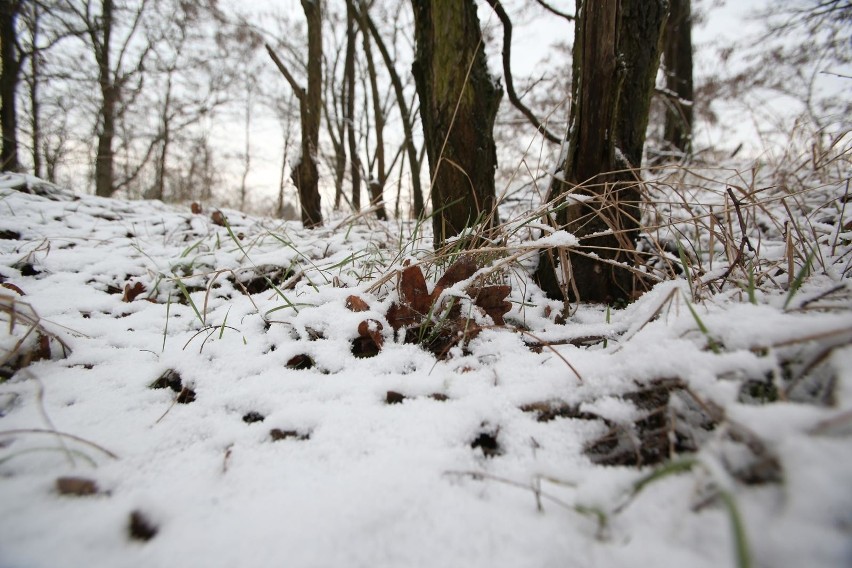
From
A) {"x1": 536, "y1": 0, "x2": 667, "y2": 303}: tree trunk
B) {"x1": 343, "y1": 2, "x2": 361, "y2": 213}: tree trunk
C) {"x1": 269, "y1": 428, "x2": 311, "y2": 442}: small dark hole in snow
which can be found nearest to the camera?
{"x1": 269, "y1": 428, "x2": 311, "y2": 442}: small dark hole in snow

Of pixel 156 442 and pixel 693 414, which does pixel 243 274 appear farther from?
pixel 693 414

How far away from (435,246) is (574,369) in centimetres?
101

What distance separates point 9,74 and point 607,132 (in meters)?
8.57

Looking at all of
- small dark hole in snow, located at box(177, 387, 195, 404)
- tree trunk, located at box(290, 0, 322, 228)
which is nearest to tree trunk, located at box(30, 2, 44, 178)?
tree trunk, located at box(290, 0, 322, 228)

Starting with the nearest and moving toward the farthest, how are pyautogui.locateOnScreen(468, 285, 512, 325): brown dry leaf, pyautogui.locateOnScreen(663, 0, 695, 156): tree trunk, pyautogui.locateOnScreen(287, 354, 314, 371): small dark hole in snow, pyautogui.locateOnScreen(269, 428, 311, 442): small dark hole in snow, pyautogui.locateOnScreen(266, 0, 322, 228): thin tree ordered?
pyautogui.locateOnScreen(269, 428, 311, 442): small dark hole in snow, pyautogui.locateOnScreen(287, 354, 314, 371): small dark hole in snow, pyautogui.locateOnScreen(468, 285, 512, 325): brown dry leaf, pyautogui.locateOnScreen(266, 0, 322, 228): thin tree, pyautogui.locateOnScreen(663, 0, 695, 156): tree trunk

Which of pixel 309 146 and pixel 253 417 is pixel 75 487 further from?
pixel 309 146

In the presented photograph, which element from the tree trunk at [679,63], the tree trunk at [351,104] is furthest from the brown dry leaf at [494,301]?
the tree trunk at [351,104]

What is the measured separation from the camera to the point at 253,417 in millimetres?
696

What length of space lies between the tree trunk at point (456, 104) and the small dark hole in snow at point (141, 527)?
1.27m

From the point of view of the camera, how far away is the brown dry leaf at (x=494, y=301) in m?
1.00

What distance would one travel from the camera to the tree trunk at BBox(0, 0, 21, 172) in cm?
Result: 529

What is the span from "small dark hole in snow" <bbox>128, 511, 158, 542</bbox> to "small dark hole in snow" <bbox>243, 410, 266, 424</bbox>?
0.23m

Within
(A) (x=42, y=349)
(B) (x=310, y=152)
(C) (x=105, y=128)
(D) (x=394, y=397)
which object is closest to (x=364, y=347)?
(D) (x=394, y=397)

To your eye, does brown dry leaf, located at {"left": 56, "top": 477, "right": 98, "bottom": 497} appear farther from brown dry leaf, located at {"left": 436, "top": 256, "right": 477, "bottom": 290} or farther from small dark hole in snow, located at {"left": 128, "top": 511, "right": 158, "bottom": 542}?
brown dry leaf, located at {"left": 436, "top": 256, "right": 477, "bottom": 290}
